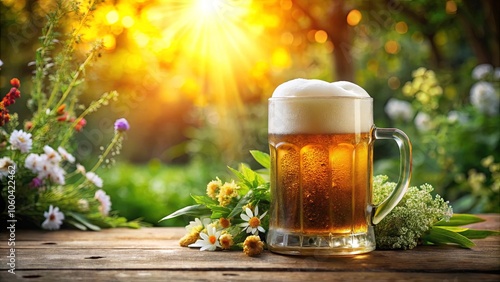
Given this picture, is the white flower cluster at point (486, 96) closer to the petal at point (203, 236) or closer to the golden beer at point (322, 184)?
the golden beer at point (322, 184)

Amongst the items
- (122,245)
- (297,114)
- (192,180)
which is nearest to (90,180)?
(122,245)

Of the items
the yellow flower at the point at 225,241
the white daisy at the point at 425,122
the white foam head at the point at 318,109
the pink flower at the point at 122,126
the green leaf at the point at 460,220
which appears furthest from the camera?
the white daisy at the point at 425,122

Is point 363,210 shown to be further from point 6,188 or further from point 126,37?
point 126,37

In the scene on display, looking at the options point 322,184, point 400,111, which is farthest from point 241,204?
point 400,111

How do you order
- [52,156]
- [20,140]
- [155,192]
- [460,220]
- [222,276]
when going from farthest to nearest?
[155,192]
[52,156]
[20,140]
[460,220]
[222,276]

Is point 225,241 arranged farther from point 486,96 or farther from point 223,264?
point 486,96

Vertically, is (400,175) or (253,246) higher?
(400,175)

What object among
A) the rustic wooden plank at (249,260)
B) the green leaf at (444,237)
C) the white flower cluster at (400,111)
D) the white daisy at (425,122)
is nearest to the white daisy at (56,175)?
the rustic wooden plank at (249,260)

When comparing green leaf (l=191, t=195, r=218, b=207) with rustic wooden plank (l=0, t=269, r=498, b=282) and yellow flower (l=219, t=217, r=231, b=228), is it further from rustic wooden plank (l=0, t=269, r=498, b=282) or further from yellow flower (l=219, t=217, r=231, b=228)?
rustic wooden plank (l=0, t=269, r=498, b=282)
